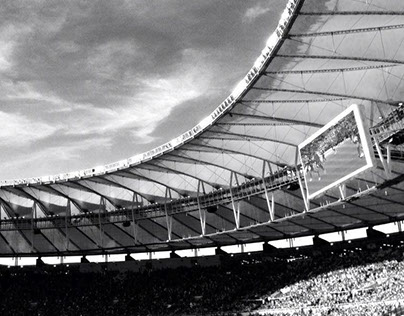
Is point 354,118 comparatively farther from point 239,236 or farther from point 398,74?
point 239,236

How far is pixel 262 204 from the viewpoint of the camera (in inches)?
2020

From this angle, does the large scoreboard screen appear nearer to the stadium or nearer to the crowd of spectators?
the stadium

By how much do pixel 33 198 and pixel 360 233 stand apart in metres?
34.8

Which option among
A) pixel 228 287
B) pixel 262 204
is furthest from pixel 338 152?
pixel 228 287

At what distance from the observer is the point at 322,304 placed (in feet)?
154

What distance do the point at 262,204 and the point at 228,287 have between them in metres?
12.2

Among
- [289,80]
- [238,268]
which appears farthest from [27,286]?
[289,80]

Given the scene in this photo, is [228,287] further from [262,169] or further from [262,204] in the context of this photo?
[262,169]

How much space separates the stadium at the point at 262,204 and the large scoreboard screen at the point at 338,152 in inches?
3.9

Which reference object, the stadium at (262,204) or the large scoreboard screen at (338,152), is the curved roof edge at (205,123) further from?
the large scoreboard screen at (338,152)

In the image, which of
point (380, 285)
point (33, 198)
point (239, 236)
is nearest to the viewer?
point (380, 285)

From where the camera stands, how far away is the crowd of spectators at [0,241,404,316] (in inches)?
1860

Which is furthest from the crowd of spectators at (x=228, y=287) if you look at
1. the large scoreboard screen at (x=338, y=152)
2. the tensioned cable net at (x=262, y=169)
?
the large scoreboard screen at (x=338, y=152)

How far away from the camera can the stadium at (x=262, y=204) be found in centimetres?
2900
